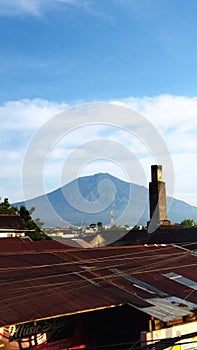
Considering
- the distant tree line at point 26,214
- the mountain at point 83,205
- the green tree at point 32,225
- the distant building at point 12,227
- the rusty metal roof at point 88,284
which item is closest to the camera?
the rusty metal roof at point 88,284

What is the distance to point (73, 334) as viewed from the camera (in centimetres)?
1241

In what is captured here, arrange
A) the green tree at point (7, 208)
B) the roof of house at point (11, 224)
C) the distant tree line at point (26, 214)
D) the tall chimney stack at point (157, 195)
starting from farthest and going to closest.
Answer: the green tree at point (7, 208) → the tall chimney stack at point (157, 195) → the distant tree line at point (26, 214) → the roof of house at point (11, 224)

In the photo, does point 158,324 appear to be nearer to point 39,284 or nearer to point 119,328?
point 119,328

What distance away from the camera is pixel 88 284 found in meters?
12.5

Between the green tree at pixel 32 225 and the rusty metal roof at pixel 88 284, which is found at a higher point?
the green tree at pixel 32 225

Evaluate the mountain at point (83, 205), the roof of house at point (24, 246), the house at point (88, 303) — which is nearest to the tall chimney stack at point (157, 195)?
the mountain at point (83, 205)

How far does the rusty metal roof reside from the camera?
34.0ft

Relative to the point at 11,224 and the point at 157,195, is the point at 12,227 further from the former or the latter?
the point at 157,195

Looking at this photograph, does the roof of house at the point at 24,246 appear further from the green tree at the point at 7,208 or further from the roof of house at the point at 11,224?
the green tree at the point at 7,208

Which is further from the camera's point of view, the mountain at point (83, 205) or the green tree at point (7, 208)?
the green tree at point (7, 208)

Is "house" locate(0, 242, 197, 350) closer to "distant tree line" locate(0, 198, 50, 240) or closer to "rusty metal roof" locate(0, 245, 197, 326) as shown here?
"rusty metal roof" locate(0, 245, 197, 326)

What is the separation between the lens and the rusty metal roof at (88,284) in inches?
408

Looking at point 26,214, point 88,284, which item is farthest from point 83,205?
point 26,214

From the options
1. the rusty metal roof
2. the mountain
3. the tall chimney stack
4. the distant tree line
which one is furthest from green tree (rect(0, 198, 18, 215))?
the rusty metal roof
